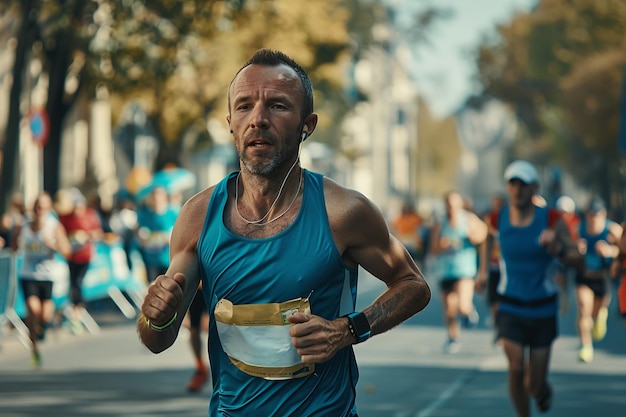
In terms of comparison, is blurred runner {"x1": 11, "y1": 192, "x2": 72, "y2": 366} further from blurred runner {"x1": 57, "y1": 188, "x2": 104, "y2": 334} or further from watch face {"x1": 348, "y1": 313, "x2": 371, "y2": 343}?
watch face {"x1": 348, "y1": 313, "x2": 371, "y2": 343}

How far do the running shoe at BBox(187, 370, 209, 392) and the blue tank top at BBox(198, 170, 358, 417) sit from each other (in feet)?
26.2

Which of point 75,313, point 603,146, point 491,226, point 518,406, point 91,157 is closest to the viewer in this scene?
point 518,406

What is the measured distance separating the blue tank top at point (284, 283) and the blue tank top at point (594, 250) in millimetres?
13572

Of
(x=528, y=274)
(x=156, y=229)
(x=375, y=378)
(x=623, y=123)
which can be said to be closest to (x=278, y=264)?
(x=528, y=274)

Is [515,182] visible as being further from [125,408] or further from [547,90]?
[547,90]

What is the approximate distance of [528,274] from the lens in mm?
9844

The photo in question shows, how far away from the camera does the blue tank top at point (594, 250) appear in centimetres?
1783

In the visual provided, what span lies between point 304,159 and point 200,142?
59.0 ft

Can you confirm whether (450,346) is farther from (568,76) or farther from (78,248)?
(568,76)

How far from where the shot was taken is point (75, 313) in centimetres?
2005

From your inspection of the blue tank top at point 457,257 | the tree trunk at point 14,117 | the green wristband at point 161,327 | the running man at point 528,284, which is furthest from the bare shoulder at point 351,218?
the tree trunk at point 14,117

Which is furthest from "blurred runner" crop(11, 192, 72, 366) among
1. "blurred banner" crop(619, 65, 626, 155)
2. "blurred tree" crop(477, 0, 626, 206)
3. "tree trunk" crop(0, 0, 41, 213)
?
"blurred tree" crop(477, 0, 626, 206)

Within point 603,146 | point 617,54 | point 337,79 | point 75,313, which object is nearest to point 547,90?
point 603,146

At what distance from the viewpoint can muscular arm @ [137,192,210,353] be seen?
13.1 ft
